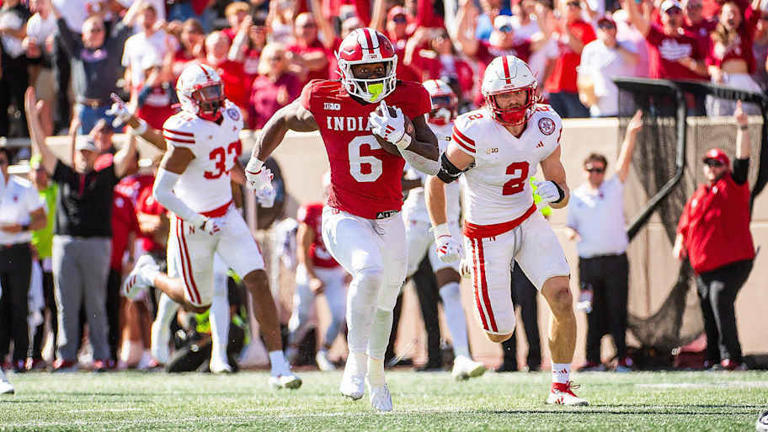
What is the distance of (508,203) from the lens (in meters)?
6.80

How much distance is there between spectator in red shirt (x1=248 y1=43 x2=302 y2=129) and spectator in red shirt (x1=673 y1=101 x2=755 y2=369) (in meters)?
3.76

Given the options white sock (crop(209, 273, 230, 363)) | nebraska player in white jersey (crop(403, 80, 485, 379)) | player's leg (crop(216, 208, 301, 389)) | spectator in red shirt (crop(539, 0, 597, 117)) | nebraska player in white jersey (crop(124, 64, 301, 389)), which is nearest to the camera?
player's leg (crop(216, 208, 301, 389))

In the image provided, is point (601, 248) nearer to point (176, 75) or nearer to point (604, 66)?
point (604, 66)

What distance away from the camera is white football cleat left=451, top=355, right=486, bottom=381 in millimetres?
8711

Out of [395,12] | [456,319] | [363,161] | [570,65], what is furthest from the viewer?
[395,12]

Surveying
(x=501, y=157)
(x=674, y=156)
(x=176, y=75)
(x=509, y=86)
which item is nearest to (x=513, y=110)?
(x=509, y=86)

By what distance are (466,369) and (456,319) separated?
1.57 feet

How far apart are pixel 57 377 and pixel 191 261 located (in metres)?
2.31

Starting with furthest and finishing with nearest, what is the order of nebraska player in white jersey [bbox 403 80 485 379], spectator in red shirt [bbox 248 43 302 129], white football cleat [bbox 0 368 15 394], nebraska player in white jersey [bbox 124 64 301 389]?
spectator in red shirt [bbox 248 43 302 129]
nebraska player in white jersey [bbox 403 80 485 379]
nebraska player in white jersey [bbox 124 64 301 389]
white football cleat [bbox 0 368 15 394]

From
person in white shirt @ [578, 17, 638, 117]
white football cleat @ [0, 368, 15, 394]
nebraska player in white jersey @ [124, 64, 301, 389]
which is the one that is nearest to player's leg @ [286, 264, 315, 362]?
nebraska player in white jersey @ [124, 64, 301, 389]

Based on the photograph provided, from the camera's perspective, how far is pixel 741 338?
1062 cm

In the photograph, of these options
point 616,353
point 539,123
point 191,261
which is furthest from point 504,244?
point 616,353

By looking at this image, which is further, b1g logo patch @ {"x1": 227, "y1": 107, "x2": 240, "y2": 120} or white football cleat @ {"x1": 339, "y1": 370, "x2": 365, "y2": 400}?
b1g logo patch @ {"x1": 227, "y1": 107, "x2": 240, "y2": 120}

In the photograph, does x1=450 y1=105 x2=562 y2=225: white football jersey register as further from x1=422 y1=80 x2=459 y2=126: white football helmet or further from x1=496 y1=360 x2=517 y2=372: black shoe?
x1=496 y1=360 x2=517 y2=372: black shoe
